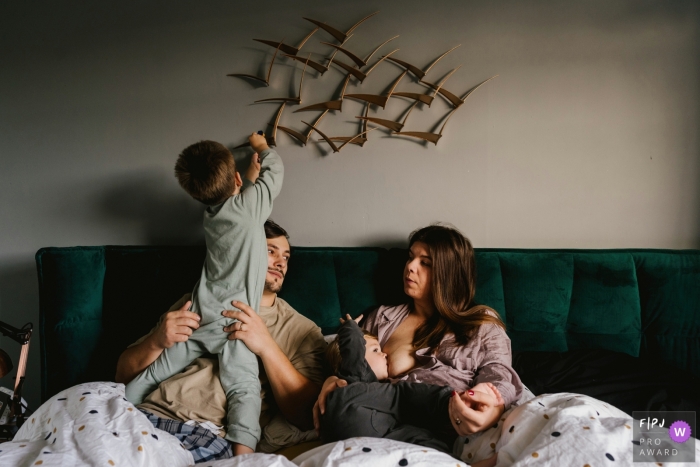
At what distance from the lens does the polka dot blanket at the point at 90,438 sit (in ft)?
3.95

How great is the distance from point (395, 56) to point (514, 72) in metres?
0.51

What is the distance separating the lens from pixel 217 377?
1661 mm

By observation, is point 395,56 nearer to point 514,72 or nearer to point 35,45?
point 514,72

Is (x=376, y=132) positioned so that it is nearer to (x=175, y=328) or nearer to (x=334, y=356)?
(x=334, y=356)

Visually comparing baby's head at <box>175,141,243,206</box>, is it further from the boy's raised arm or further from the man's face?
the man's face

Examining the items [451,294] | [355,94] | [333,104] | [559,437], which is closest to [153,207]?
[333,104]

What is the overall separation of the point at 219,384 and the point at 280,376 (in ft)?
0.68

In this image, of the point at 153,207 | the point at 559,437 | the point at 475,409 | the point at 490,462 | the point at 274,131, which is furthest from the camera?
the point at 153,207

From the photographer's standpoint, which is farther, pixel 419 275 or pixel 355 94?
pixel 355 94

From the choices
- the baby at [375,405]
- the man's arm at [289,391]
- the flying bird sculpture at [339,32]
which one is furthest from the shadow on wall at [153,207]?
the baby at [375,405]

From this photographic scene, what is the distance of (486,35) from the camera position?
81.4 inches

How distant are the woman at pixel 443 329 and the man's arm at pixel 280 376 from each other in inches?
5.5

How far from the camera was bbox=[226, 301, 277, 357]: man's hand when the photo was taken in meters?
1.65

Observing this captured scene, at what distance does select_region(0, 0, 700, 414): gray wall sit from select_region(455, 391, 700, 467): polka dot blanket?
93 cm
